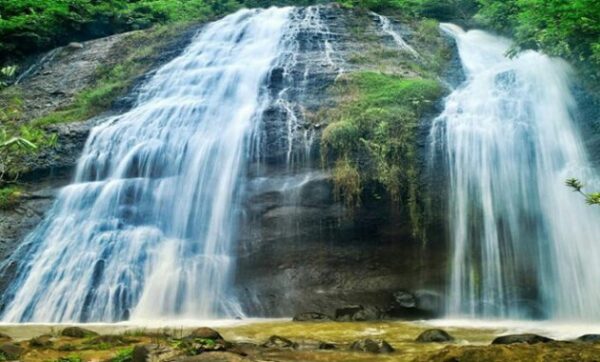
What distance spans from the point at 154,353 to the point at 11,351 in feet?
7.75

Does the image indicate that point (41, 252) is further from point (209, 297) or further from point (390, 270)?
point (390, 270)

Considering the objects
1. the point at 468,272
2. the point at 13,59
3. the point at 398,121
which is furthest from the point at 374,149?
the point at 13,59

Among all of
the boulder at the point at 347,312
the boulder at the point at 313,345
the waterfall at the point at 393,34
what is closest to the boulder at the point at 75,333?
the boulder at the point at 313,345

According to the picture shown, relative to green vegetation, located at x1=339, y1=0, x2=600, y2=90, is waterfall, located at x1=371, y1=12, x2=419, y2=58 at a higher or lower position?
higher

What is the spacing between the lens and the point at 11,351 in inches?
257

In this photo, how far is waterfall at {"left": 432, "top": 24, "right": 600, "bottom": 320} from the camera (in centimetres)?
1094

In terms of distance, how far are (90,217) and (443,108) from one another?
959cm

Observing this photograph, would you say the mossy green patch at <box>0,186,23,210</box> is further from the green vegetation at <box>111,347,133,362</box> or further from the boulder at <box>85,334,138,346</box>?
the green vegetation at <box>111,347,133,362</box>

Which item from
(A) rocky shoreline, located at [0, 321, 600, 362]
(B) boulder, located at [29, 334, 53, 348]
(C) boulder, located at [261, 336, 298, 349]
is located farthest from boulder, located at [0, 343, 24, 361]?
(C) boulder, located at [261, 336, 298, 349]

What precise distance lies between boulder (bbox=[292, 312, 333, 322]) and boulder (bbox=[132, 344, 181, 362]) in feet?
17.1

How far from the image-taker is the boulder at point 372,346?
6770 mm

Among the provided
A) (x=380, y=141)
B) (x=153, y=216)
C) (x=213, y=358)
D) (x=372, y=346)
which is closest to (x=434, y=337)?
(x=372, y=346)

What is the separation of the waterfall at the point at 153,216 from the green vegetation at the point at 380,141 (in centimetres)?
247

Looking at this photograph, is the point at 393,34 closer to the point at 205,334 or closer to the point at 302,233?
the point at 302,233
